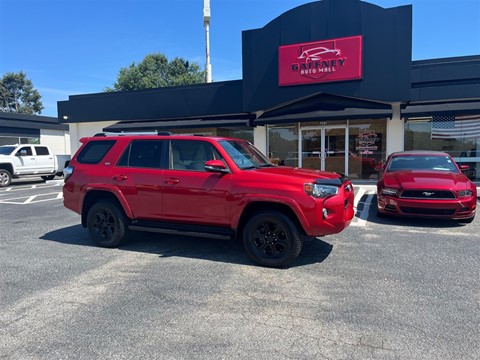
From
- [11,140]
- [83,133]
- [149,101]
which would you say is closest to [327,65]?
[149,101]

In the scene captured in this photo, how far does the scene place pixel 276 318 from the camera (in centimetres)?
341

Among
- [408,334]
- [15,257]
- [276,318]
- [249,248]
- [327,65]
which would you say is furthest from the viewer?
[327,65]

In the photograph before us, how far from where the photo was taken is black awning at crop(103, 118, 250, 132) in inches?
593

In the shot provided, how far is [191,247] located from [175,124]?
11070mm

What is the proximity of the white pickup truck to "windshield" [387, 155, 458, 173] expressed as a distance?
48.2ft

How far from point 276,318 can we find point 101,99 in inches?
694

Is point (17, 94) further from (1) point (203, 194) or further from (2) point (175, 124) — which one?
(1) point (203, 194)

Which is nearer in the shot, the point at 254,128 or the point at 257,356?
the point at 257,356

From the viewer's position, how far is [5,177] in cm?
1655

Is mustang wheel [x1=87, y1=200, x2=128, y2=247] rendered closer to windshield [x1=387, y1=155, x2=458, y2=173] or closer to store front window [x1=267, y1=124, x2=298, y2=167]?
windshield [x1=387, y1=155, x2=458, y2=173]

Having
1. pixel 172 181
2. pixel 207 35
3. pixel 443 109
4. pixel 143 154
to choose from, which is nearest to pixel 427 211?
pixel 172 181

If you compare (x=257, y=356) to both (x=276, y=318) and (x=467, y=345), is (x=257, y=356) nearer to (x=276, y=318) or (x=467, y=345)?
(x=276, y=318)

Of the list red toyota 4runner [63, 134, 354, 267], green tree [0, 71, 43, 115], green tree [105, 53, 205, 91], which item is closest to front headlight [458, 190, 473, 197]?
red toyota 4runner [63, 134, 354, 267]

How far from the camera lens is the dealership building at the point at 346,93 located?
12406 mm
